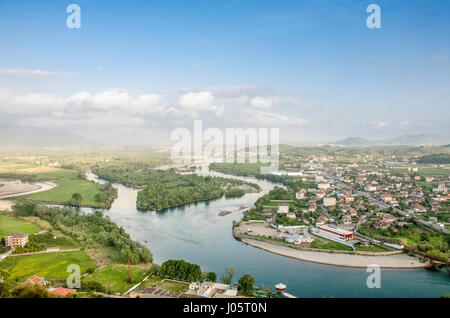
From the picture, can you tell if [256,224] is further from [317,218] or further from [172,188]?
[172,188]

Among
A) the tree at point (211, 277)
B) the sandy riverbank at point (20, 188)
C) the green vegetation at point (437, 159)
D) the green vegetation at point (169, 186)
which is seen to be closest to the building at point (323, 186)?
the green vegetation at point (169, 186)

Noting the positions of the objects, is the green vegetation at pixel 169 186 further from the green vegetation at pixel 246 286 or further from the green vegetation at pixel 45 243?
the green vegetation at pixel 246 286

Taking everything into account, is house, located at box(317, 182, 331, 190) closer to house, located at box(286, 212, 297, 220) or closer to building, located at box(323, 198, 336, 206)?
building, located at box(323, 198, 336, 206)

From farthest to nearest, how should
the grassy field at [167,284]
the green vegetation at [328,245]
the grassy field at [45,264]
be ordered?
the green vegetation at [328,245] → the grassy field at [45,264] → the grassy field at [167,284]

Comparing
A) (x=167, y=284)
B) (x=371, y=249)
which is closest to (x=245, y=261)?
(x=167, y=284)

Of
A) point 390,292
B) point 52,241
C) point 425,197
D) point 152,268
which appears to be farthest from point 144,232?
point 425,197

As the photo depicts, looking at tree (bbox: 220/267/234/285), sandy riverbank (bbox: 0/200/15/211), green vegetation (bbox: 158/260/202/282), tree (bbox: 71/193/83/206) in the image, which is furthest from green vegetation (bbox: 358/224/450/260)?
sandy riverbank (bbox: 0/200/15/211)
